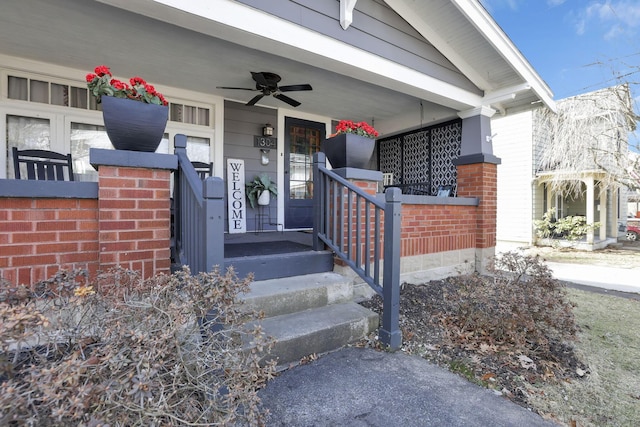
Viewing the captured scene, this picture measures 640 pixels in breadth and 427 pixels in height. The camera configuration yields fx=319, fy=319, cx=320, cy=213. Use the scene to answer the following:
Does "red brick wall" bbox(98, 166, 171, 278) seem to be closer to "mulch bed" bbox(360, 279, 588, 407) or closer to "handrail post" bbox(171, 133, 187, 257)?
"handrail post" bbox(171, 133, 187, 257)

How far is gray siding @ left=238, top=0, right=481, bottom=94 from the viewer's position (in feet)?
9.50

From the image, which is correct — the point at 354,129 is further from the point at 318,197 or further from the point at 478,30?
the point at 478,30

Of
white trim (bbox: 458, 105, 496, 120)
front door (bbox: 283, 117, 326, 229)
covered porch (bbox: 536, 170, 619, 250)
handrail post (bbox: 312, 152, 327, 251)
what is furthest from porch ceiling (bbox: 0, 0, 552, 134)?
covered porch (bbox: 536, 170, 619, 250)

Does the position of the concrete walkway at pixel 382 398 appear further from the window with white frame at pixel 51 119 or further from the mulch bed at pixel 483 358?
the window with white frame at pixel 51 119

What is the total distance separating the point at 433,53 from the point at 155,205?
3765 millimetres

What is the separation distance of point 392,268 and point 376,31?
2659 millimetres

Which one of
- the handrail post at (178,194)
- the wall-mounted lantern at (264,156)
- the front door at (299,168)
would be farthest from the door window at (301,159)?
the handrail post at (178,194)

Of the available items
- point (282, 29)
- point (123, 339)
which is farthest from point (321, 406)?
point (282, 29)

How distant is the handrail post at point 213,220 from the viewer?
1667 millimetres

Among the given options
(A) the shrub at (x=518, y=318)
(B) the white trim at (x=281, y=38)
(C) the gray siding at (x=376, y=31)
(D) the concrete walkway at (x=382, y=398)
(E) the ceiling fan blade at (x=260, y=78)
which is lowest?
(D) the concrete walkway at (x=382, y=398)

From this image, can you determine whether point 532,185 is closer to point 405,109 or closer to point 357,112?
point 405,109

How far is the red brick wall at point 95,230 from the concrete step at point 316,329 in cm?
91

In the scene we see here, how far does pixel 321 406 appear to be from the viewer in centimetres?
170

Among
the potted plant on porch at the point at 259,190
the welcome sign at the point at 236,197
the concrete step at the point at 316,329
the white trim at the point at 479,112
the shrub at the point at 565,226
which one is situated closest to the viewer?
the concrete step at the point at 316,329
